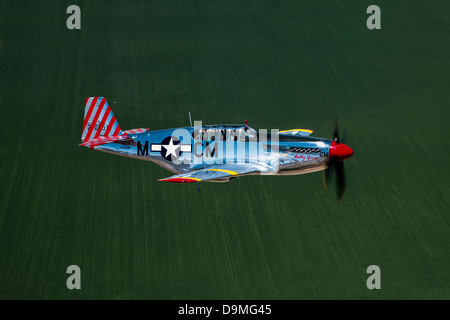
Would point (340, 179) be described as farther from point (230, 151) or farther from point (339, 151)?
point (230, 151)

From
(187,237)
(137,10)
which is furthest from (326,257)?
(137,10)

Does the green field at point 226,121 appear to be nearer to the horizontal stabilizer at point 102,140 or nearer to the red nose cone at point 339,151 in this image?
the horizontal stabilizer at point 102,140

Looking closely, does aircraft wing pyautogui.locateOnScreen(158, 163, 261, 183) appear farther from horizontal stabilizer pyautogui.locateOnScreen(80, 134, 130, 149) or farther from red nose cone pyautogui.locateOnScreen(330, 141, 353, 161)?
horizontal stabilizer pyautogui.locateOnScreen(80, 134, 130, 149)

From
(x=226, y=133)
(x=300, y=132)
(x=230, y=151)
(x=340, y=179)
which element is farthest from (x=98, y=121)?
(x=340, y=179)

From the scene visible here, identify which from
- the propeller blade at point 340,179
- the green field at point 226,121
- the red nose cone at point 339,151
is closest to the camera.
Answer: the green field at point 226,121

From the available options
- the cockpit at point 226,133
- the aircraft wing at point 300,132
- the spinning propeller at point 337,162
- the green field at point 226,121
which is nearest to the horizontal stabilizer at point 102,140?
the green field at point 226,121

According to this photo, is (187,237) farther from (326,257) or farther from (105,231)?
(326,257)

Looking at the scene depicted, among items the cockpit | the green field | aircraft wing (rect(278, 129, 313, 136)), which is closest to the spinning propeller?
the green field
